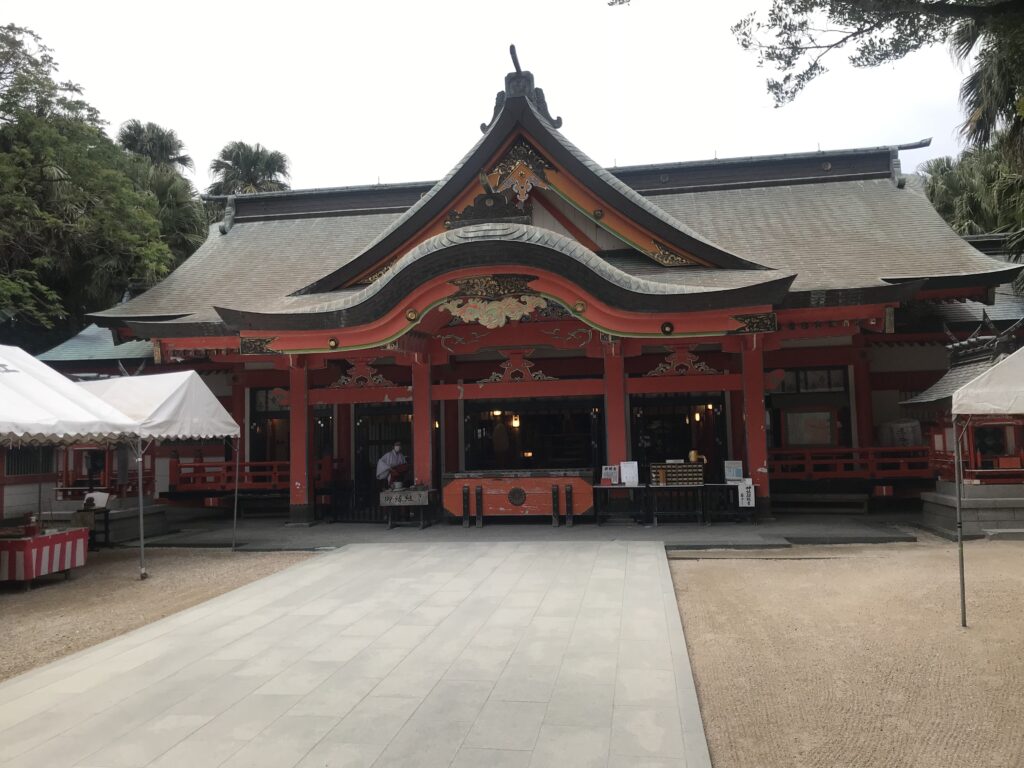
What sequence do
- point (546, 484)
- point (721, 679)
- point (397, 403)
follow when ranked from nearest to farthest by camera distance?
point (721, 679) → point (546, 484) → point (397, 403)

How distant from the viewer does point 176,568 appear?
966 cm

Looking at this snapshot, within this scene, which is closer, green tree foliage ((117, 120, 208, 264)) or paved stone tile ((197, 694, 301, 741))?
paved stone tile ((197, 694, 301, 741))

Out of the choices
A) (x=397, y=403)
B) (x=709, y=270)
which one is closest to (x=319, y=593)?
(x=397, y=403)

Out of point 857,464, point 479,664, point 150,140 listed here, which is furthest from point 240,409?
point 150,140

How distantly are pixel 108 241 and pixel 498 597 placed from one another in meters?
15.9

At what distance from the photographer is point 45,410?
8.09 metres

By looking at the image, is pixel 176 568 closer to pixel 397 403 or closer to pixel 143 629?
pixel 143 629

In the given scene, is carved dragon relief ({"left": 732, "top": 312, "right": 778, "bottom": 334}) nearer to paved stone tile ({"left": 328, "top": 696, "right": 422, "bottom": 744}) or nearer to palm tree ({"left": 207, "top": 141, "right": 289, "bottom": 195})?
paved stone tile ({"left": 328, "top": 696, "right": 422, "bottom": 744})

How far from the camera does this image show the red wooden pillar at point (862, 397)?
13.9 metres

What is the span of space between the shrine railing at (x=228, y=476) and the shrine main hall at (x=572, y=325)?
0.24 ft

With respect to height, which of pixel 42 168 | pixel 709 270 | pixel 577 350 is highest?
pixel 42 168

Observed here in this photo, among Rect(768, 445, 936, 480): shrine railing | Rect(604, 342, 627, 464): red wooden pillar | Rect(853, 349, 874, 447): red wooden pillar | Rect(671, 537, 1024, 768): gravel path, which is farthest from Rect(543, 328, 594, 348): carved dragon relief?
Rect(853, 349, 874, 447): red wooden pillar

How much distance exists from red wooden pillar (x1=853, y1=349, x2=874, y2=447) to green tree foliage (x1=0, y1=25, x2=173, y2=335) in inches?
666

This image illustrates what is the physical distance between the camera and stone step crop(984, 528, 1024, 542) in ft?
31.9
